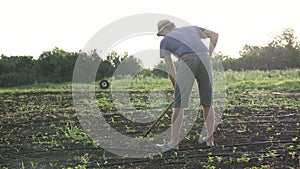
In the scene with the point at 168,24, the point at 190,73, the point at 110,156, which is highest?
the point at 168,24

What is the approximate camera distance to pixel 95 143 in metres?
5.18

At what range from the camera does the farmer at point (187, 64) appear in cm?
453

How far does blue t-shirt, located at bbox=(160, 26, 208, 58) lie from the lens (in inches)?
178

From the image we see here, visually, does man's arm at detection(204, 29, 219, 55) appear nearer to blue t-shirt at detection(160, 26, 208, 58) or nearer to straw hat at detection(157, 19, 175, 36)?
blue t-shirt at detection(160, 26, 208, 58)

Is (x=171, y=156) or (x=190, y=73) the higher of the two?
(x=190, y=73)

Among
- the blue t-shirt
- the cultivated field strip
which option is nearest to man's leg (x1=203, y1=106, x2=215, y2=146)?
the cultivated field strip

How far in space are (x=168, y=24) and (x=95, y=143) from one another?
174cm

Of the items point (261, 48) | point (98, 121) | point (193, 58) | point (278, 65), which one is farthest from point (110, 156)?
point (261, 48)

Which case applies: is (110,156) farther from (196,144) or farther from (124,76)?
(124,76)

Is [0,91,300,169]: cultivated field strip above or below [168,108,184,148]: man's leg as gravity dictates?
below

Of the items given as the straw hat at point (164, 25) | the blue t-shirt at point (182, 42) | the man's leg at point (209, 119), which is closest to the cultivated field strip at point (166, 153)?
the man's leg at point (209, 119)

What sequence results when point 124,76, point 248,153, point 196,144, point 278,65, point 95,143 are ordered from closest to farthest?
1. point 248,153
2. point 196,144
3. point 95,143
4. point 124,76
5. point 278,65

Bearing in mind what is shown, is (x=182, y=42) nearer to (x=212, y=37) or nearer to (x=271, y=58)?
(x=212, y=37)

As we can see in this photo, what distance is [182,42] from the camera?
4512 mm
